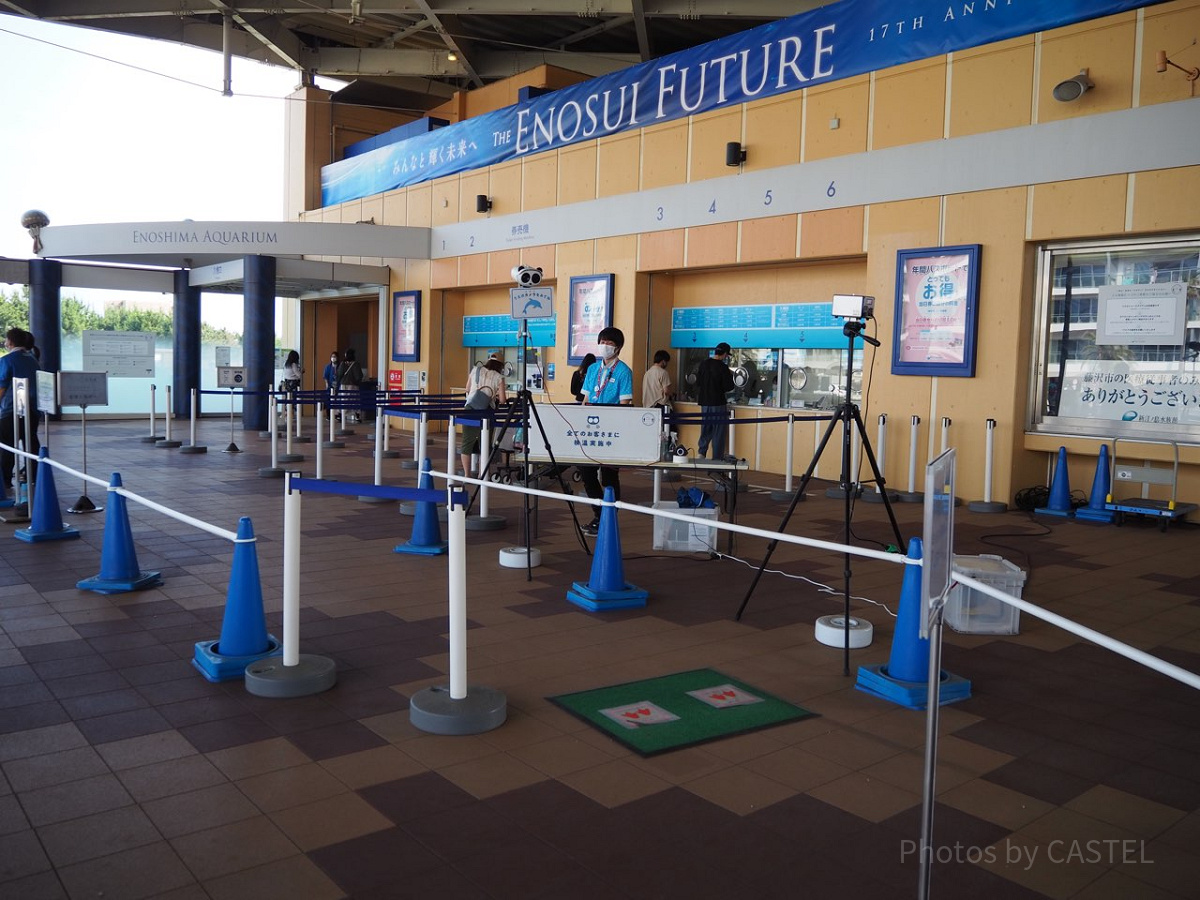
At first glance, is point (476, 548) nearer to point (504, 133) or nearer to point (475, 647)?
point (475, 647)

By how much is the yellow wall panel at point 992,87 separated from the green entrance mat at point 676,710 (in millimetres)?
8527

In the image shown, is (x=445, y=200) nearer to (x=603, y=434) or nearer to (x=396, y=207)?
(x=396, y=207)

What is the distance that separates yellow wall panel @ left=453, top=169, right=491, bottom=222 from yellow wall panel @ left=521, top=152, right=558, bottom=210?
4.44 feet

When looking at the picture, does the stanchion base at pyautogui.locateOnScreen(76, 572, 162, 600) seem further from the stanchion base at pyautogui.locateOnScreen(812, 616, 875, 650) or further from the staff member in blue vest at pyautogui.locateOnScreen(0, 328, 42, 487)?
the stanchion base at pyautogui.locateOnScreen(812, 616, 875, 650)

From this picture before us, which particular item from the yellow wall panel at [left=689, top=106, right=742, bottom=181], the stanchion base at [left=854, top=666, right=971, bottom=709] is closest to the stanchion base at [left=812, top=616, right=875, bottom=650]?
the stanchion base at [left=854, top=666, right=971, bottom=709]

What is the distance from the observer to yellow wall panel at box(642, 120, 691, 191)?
47.1 ft

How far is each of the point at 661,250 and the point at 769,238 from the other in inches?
84.2

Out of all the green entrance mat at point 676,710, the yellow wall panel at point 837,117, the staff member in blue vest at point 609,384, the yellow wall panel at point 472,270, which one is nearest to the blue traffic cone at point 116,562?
the green entrance mat at point 676,710

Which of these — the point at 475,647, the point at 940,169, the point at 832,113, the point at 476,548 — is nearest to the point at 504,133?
the point at 832,113

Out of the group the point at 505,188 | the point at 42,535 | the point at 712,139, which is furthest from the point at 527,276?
the point at 505,188

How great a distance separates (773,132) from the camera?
42.8ft

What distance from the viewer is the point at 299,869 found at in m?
2.88

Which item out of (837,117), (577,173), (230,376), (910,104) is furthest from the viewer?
(230,376)

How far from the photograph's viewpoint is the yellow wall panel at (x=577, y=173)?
52.4 feet
